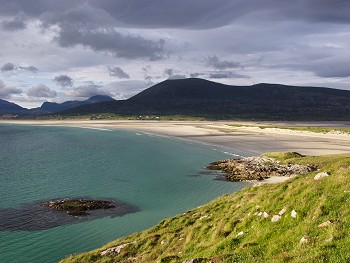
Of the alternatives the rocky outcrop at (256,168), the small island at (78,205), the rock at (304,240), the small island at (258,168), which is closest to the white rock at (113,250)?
the rock at (304,240)

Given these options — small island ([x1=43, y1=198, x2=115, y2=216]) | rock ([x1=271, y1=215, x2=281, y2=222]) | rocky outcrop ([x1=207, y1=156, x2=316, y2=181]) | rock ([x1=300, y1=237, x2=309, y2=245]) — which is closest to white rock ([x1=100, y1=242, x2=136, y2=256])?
rock ([x1=271, y1=215, x2=281, y2=222])

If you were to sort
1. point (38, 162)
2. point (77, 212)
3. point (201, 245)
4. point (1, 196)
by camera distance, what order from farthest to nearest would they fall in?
point (38, 162), point (1, 196), point (77, 212), point (201, 245)

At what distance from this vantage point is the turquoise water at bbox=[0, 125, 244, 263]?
2933cm

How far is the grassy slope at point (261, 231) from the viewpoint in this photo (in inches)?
532

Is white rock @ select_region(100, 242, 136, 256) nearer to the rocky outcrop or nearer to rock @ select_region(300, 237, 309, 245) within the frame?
rock @ select_region(300, 237, 309, 245)

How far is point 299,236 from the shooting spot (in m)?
14.9

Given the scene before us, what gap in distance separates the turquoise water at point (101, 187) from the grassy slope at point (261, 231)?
673 centimetres

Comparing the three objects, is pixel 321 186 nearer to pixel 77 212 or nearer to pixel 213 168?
pixel 77 212

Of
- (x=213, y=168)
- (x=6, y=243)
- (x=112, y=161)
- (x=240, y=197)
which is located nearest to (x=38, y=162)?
(x=112, y=161)

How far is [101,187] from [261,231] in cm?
3732

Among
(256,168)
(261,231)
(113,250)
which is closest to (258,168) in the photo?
(256,168)

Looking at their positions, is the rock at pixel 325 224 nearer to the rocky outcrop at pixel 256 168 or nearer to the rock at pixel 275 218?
the rock at pixel 275 218

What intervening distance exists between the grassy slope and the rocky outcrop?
1055 inches

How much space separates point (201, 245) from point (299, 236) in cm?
640
